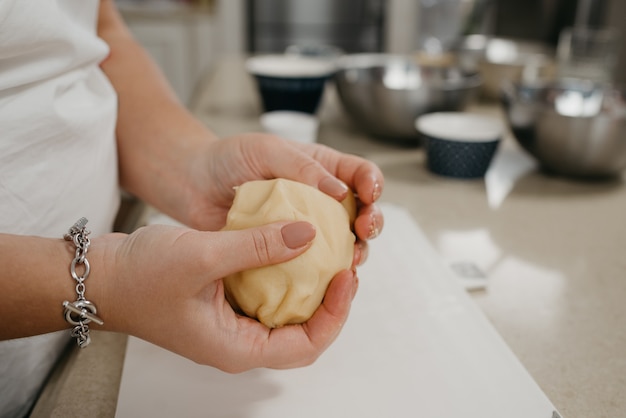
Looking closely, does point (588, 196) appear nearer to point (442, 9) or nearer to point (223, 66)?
point (223, 66)

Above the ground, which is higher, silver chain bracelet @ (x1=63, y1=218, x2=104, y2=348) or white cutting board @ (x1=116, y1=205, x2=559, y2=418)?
silver chain bracelet @ (x1=63, y1=218, x2=104, y2=348)

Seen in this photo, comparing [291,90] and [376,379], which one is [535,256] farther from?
[291,90]

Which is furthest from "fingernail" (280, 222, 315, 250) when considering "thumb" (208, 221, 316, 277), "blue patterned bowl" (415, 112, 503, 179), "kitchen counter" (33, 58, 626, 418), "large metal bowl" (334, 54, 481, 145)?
"large metal bowl" (334, 54, 481, 145)

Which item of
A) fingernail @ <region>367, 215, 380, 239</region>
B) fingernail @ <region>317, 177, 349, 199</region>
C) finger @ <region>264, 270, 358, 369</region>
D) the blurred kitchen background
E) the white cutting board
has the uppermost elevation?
the blurred kitchen background

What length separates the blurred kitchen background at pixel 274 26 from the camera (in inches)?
143

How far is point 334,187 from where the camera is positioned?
2.55 ft

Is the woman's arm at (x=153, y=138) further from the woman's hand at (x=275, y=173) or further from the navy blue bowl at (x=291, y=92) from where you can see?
the navy blue bowl at (x=291, y=92)

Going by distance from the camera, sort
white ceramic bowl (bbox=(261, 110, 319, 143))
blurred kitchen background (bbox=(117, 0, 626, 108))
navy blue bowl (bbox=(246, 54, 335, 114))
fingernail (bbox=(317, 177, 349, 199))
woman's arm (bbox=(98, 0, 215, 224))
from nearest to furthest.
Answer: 1. fingernail (bbox=(317, 177, 349, 199))
2. woman's arm (bbox=(98, 0, 215, 224))
3. white ceramic bowl (bbox=(261, 110, 319, 143))
4. navy blue bowl (bbox=(246, 54, 335, 114))
5. blurred kitchen background (bbox=(117, 0, 626, 108))

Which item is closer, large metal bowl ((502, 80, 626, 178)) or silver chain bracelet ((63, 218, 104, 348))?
silver chain bracelet ((63, 218, 104, 348))

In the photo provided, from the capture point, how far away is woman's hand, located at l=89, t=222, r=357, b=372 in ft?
1.83

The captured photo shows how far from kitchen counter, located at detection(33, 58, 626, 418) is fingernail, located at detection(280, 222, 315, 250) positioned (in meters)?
0.29

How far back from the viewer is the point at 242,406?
643 millimetres

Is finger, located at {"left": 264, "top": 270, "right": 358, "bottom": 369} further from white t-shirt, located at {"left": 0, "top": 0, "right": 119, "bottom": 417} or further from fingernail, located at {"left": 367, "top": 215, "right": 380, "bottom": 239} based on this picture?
white t-shirt, located at {"left": 0, "top": 0, "right": 119, "bottom": 417}

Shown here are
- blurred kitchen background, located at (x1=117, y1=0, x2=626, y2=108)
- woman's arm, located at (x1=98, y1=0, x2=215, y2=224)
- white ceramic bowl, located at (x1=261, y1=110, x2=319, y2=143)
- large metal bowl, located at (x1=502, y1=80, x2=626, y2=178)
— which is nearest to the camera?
woman's arm, located at (x1=98, y1=0, x2=215, y2=224)
